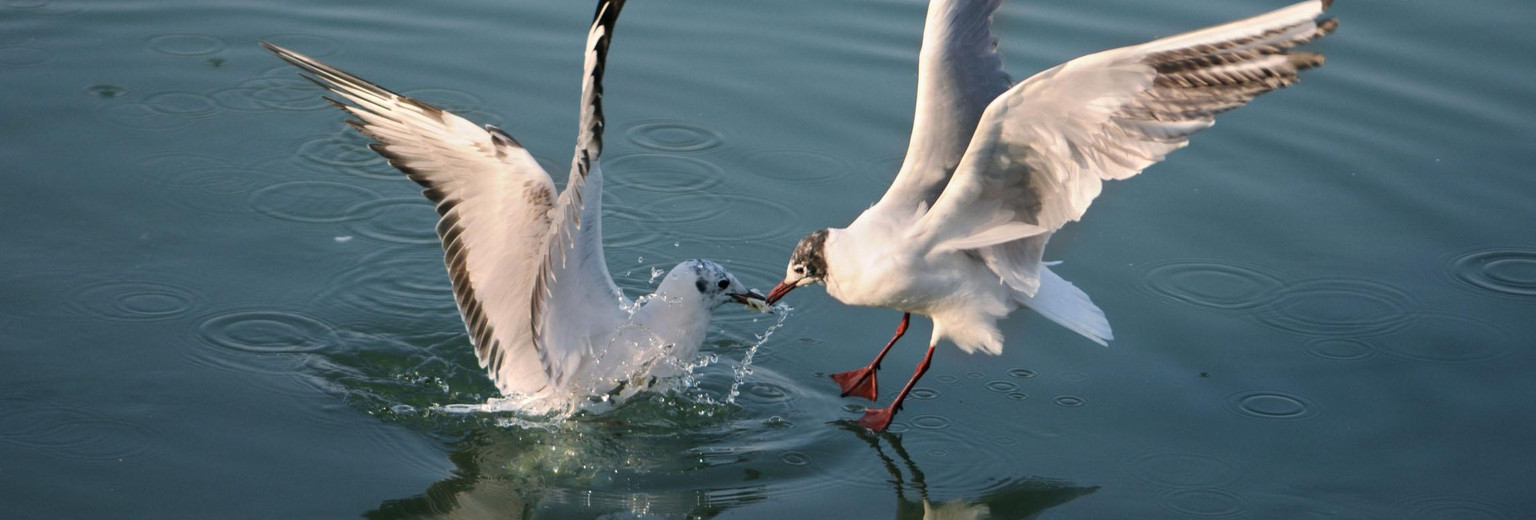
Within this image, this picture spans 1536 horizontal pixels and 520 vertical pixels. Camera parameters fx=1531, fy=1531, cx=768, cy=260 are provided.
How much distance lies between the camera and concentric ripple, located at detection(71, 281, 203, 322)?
5836 millimetres

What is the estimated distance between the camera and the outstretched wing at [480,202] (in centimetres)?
525

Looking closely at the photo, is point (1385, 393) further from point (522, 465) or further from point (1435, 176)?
point (522, 465)

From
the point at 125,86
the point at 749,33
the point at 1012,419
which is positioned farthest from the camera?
the point at 749,33

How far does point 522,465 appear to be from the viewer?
5.21 metres

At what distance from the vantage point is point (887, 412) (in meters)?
5.61

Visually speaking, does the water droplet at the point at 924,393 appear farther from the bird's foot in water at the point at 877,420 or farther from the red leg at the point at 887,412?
the bird's foot in water at the point at 877,420

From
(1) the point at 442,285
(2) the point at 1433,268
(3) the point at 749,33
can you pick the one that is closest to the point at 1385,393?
(2) the point at 1433,268

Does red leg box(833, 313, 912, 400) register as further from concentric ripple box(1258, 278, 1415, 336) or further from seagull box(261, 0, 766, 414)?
concentric ripple box(1258, 278, 1415, 336)

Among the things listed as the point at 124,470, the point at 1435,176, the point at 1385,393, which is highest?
the point at 1435,176

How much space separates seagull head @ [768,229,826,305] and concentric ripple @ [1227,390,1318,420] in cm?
160

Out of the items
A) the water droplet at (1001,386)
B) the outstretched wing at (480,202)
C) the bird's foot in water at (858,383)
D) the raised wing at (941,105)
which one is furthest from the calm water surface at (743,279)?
the raised wing at (941,105)

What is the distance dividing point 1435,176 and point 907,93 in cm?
268

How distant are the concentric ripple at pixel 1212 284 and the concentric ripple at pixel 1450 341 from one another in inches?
21.1

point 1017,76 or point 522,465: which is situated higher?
point 1017,76
